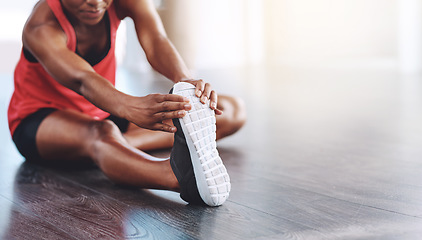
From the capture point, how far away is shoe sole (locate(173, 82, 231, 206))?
44.3 inches

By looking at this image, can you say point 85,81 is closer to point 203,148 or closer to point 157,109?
point 157,109

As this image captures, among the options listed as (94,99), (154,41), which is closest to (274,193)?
(94,99)

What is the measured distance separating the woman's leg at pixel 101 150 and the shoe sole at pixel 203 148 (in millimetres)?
117

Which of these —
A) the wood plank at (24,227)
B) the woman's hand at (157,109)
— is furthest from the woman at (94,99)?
the wood plank at (24,227)

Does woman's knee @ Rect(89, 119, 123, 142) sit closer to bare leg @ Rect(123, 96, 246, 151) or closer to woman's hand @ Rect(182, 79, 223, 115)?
bare leg @ Rect(123, 96, 246, 151)

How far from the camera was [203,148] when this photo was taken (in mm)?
1132

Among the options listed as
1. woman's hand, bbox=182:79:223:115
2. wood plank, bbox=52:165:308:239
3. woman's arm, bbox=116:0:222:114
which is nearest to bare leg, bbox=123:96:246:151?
woman's arm, bbox=116:0:222:114

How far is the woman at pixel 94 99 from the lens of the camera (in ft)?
4.00

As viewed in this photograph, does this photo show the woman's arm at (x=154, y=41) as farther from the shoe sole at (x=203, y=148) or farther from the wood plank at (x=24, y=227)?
the wood plank at (x=24, y=227)

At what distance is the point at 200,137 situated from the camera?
1130 mm

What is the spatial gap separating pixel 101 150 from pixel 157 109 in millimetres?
339

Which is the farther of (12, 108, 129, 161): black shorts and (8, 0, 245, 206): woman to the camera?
(12, 108, 129, 161): black shorts

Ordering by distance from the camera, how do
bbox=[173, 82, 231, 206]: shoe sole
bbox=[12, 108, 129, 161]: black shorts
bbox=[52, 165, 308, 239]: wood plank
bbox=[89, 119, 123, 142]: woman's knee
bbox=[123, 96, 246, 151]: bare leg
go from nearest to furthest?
1. bbox=[52, 165, 308, 239]: wood plank
2. bbox=[173, 82, 231, 206]: shoe sole
3. bbox=[89, 119, 123, 142]: woman's knee
4. bbox=[12, 108, 129, 161]: black shorts
5. bbox=[123, 96, 246, 151]: bare leg

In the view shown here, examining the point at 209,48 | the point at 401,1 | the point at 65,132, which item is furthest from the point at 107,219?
the point at 209,48
